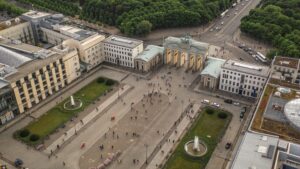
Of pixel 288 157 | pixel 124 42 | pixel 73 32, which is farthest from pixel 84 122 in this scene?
pixel 288 157

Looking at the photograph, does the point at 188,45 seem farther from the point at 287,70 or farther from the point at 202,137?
the point at 202,137

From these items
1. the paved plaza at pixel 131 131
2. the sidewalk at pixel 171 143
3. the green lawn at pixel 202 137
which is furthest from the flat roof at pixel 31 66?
the green lawn at pixel 202 137

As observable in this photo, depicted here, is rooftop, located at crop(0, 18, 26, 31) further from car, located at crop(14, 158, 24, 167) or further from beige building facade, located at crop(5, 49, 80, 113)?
car, located at crop(14, 158, 24, 167)

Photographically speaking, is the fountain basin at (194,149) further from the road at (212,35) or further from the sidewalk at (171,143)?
the road at (212,35)

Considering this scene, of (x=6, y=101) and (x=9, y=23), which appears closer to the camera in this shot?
(x=6, y=101)

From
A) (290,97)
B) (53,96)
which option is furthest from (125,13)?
(290,97)
